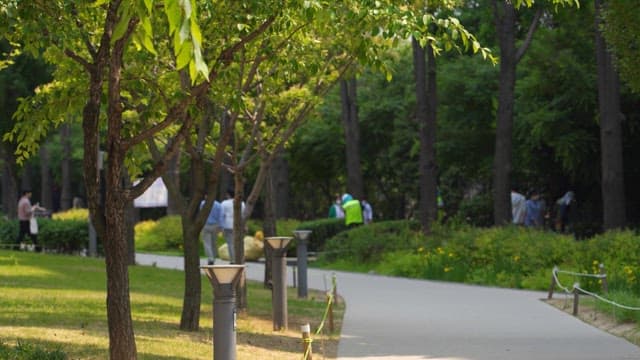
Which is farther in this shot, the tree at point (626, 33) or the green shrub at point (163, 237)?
the green shrub at point (163, 237)

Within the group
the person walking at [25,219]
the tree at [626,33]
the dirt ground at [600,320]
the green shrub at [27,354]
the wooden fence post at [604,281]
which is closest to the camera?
the green shrub at [27,354]

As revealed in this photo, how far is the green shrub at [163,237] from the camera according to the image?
38.5 metres

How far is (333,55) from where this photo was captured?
58.3ft

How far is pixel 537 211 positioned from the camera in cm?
3391

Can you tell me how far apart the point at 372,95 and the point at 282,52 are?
105 feet

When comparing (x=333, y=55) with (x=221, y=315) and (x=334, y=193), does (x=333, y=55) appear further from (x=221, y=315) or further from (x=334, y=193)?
(x=334, y=193)

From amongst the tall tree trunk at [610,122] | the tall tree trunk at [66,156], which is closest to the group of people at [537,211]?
the tall tree trunk at [610,122]

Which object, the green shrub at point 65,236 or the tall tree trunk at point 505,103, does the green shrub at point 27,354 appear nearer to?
the tall tree trunk at point 505,103

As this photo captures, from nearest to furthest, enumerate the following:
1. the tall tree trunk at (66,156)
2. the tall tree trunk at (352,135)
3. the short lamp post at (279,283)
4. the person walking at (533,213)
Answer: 1. the short lamp post at (279,283)
2. the person walking at (533,213)
3. the tall tree trunk at (352,135)
4. the tall tree trunk at (66,156)

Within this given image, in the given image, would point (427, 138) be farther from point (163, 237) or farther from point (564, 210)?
point (163, 237)

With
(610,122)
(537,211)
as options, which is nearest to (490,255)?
(610,122)

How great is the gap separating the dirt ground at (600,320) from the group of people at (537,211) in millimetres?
12861

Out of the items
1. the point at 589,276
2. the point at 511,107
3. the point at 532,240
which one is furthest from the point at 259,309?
the point at 511,107

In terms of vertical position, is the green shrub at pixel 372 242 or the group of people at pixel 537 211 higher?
the group of people at pixel 537 211
